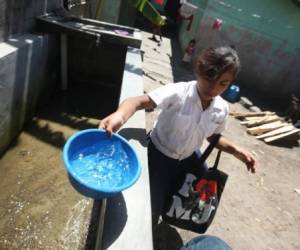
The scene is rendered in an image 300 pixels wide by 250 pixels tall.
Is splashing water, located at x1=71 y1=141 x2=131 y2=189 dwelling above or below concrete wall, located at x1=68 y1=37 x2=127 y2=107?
above

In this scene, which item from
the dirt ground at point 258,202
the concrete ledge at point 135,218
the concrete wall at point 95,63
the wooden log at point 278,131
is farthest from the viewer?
the wooden log at point 278,131

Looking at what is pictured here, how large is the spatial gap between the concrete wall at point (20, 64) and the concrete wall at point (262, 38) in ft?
23.2

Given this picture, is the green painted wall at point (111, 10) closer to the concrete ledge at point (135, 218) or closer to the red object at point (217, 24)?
the red object at point (217, 24)

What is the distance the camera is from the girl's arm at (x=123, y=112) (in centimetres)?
210

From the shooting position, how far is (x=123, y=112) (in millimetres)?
2256

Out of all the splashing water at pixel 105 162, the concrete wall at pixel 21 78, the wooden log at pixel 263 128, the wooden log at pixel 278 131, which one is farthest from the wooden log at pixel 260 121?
the splashing water at pixel 105 162

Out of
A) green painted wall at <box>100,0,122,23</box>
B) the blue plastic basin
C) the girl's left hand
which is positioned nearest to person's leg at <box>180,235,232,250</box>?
the blue plastic basin

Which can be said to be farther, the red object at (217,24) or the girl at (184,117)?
the red object at (217,24)

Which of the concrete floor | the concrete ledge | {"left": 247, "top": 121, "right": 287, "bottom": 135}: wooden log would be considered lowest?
{"left": 247, "top": 121, "right": 287, "bottom": 135}: wooden log

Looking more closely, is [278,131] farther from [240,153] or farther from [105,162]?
[105,162]

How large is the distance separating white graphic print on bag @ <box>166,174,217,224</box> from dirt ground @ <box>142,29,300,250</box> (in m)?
0.92

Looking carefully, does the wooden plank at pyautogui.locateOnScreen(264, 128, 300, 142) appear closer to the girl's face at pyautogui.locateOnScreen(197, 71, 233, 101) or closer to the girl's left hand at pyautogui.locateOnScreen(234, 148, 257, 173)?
the girl's left hand at pyautogui.locateOnScreen(234, 148, 257, 173)

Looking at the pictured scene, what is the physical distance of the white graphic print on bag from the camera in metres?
2.88

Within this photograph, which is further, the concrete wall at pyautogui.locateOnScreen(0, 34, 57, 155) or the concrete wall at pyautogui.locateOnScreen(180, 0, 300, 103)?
the concrete wall at pyautogui.locateOnScreen(180, 0, 300, 103)
